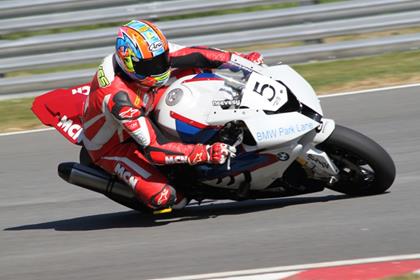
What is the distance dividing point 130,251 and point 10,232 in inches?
52.1

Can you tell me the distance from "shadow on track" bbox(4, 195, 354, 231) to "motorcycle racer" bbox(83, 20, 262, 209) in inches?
12.8

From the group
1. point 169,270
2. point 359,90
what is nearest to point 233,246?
point 169,270

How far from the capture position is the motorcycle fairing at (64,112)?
6.68 meters

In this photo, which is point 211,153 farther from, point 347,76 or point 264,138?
point 347,76

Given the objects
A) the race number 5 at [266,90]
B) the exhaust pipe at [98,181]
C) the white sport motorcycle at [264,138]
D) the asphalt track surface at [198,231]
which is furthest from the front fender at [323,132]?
the exhaust pipe at [98,181]

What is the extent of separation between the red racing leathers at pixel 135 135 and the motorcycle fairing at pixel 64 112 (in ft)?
0.72

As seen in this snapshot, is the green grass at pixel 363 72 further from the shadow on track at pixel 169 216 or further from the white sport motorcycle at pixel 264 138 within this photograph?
the white sport motorcycle at pixel 264 138

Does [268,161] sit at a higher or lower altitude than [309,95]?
lower

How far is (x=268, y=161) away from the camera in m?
6.06

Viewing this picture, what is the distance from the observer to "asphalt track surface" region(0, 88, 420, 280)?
5.38 metres

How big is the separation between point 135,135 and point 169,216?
977mm

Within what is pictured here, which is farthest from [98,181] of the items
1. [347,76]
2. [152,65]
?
[347,76]

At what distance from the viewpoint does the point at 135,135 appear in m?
5.97

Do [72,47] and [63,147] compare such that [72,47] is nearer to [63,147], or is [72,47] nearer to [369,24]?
[63,147]
